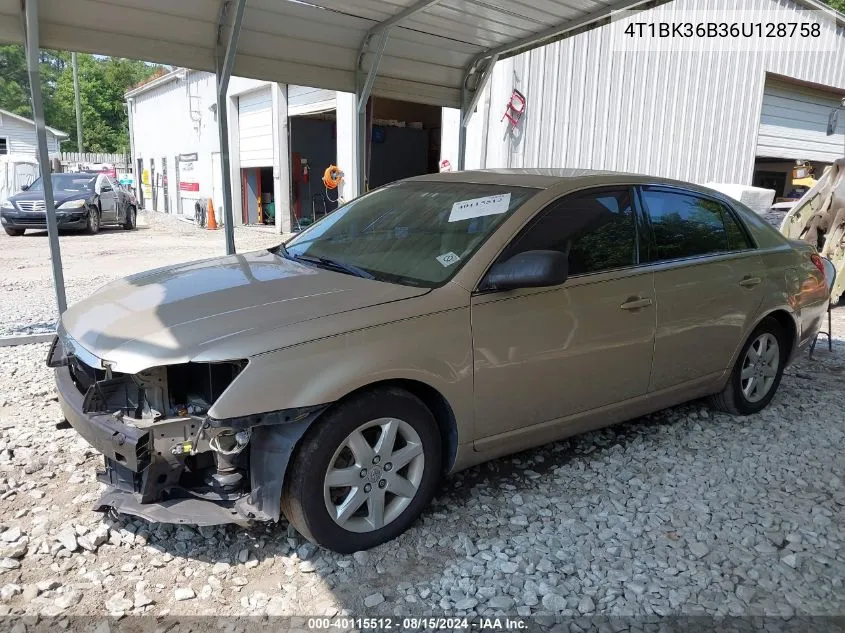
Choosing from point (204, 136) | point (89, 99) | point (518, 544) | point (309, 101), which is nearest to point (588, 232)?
point (518, 544)

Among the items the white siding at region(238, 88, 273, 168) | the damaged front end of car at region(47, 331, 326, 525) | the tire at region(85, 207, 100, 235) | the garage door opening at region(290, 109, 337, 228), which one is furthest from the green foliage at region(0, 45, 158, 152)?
the damaged front end of car at region(47, 331, 326, 525)

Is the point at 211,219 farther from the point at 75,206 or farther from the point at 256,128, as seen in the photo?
the point at 75,206

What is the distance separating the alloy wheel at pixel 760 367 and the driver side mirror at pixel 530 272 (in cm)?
215

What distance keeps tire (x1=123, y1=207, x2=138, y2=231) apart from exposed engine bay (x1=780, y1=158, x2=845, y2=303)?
16934 mm

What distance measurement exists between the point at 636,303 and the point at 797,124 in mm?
17037

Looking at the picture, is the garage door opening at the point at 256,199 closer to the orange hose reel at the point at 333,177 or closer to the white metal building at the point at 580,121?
the white metal building at the point at 580,121

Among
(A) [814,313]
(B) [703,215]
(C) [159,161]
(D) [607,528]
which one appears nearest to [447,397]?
(D) [607,528]

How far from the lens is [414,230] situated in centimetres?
351

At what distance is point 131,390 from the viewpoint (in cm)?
264

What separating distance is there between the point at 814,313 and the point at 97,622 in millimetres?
4829

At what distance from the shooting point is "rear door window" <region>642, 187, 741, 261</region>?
3812 millimetres

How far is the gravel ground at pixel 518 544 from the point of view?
2578 millimetres

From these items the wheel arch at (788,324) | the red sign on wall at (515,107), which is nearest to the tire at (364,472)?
the wheel arch at (788,324)

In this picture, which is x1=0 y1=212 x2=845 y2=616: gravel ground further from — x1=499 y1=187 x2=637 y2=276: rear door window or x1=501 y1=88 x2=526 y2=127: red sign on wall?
x1=501 y1=88 x2=526 y2=127: red sign on wall
